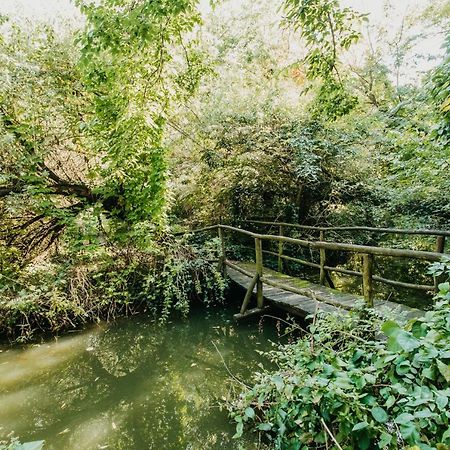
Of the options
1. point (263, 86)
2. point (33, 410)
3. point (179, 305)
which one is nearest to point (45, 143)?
point (179, 305)

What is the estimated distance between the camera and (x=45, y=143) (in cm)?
687

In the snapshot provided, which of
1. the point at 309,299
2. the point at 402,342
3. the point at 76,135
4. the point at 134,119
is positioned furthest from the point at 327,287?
the point at 76,135

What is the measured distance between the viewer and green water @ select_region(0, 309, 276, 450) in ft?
11.6

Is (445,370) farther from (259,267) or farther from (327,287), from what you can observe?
(259,267)

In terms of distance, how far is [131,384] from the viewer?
4.46 m

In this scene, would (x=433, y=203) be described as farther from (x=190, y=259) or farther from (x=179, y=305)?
(x=179, y=305)

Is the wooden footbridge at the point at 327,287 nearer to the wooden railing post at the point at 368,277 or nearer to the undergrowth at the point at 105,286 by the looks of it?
the wooden railing post at the point at 368,277

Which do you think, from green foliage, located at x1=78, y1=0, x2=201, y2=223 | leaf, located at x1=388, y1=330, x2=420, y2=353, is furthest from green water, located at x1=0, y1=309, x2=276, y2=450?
green foliage, located at x1=78, y1=0, x2=201, y2=223

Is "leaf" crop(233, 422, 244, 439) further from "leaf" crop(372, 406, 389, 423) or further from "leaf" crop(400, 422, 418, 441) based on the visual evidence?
"leaf" crop(400, 422, 418, 441)

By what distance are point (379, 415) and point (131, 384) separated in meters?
3.49

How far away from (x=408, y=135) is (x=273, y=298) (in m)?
4.03

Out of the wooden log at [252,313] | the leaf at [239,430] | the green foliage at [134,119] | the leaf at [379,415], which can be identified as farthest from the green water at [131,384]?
the green foliage at [134,119]

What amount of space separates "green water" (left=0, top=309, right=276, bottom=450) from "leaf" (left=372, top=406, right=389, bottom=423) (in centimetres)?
180

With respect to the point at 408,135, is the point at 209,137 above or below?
above
